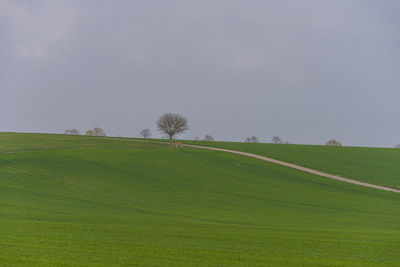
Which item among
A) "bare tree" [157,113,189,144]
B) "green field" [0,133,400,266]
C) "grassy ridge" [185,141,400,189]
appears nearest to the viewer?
"green field" [0,133,400,266]

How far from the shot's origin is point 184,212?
908 inches

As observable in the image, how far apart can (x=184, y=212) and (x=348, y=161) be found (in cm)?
3727

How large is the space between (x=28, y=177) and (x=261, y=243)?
81.0 feet

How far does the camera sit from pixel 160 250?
38.5 ft

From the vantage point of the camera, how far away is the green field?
37.4 ft

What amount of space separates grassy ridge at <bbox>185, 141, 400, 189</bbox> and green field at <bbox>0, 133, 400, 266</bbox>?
54 centimetres

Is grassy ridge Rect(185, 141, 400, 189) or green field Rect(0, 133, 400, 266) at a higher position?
grassy ridge Rect(185, 141, 400, 189)

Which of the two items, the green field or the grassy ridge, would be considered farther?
the grassy ridge

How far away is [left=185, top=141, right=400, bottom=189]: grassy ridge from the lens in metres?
43.4

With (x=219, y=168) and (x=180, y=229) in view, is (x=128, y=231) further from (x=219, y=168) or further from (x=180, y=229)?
(x=219, y=168)

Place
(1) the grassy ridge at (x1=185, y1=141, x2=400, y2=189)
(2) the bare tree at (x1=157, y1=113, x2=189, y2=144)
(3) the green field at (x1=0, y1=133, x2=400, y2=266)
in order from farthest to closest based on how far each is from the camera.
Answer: (2) the bare tree at (x1=157, y1=113, x2=189, y2=144), (1) the grassy ridge at (x1=185, y1=141, x2=400, y2=189), (3) the green field at (x1=0, y1=133, x2=400, y2=266)

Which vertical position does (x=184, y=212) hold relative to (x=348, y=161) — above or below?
below

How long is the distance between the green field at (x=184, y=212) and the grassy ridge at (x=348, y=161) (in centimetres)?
54

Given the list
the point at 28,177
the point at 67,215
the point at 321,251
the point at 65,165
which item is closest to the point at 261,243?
the point at 321,251
